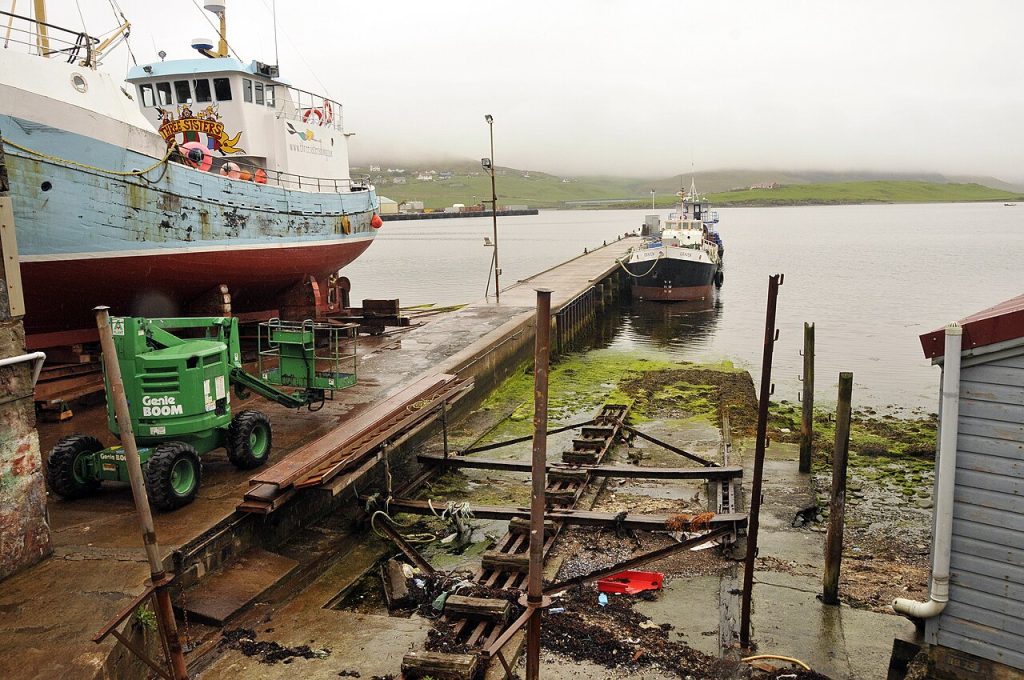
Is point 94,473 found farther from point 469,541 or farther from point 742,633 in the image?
point 742,633

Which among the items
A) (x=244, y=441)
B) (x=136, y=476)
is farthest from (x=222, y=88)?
(x=136, y=476)

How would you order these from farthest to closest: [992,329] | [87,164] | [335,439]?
[87,164]
[335,439]
[992,329]

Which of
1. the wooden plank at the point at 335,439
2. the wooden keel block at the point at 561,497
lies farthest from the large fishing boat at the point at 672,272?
the wooden keel block at the point at 561,497

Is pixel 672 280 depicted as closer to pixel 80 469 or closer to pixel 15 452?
pixel 80 469

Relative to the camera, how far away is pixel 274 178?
2097 cm

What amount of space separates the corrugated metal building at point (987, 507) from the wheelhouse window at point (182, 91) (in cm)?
2011

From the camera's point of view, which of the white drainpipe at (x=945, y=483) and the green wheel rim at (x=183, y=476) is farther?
the green wheel rim at (x=183, y=476)

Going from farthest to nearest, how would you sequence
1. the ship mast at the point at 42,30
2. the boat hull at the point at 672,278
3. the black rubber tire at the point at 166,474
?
the boat hull at the point at 672,278
the ship mast at the point at 42,30
the black rubber tire at the point at 166,474

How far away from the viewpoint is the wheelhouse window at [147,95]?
20.5 m

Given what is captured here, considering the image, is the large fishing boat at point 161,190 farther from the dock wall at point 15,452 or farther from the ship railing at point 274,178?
the dock wall at point 15,452

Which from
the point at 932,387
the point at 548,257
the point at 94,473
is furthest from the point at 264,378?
the point at 548,257

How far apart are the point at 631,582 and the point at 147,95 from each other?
1933 centimetres

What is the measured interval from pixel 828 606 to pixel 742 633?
4.73 ft

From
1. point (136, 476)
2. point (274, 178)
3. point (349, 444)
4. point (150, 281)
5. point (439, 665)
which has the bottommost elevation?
point (439, 665)
